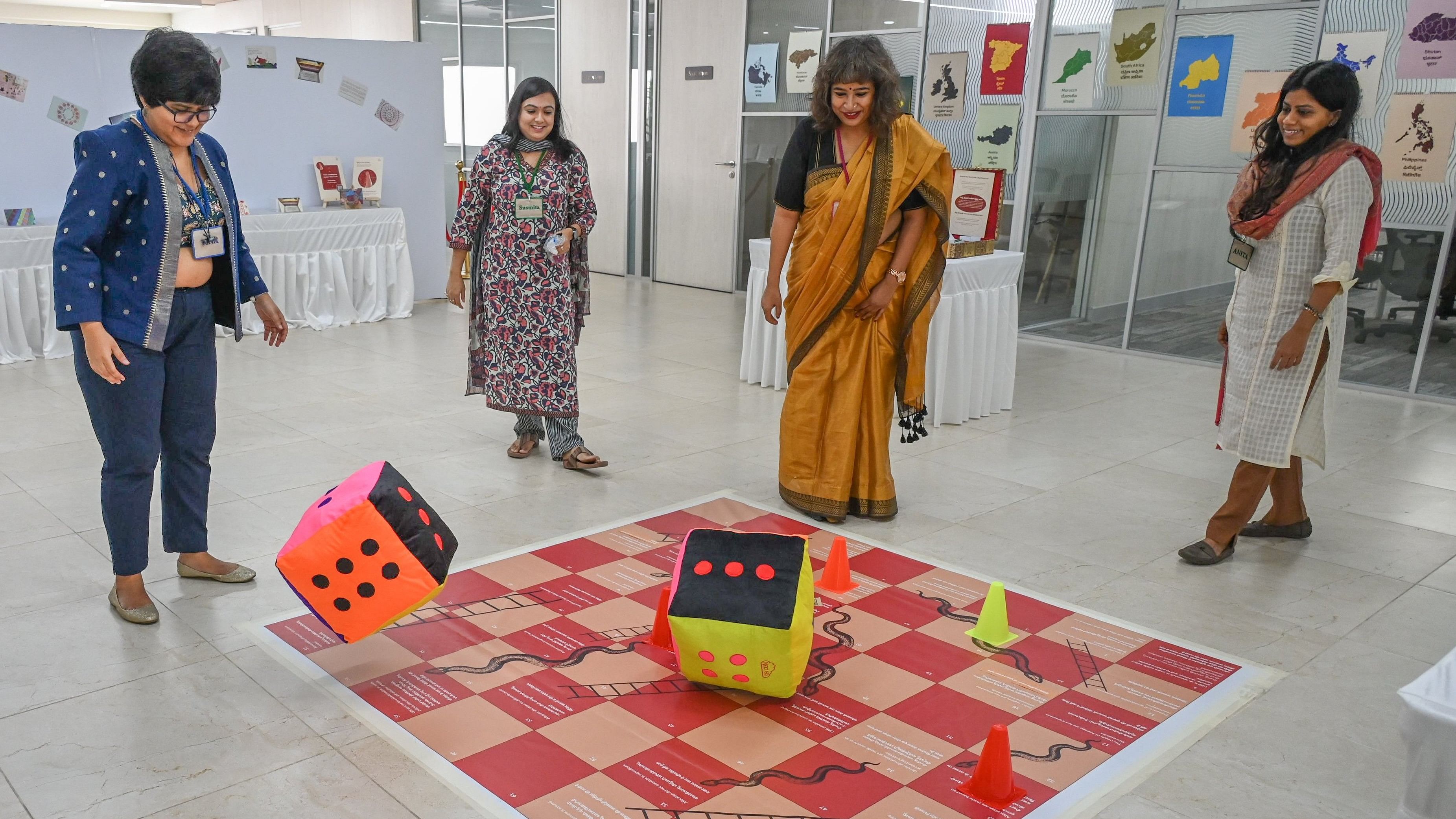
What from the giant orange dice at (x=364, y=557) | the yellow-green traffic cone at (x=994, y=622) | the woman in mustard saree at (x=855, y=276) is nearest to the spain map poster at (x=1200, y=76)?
the woman in mustard saree at (x=855, y=276)

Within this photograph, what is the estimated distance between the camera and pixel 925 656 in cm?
273

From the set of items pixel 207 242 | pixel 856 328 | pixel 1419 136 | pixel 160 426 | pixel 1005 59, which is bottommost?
pixel 160 426

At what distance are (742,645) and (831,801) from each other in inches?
15.2

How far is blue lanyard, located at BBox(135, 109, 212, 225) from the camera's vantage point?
261cm

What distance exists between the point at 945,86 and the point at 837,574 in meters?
5.39

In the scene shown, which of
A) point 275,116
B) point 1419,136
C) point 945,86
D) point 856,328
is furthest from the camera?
point 945,86

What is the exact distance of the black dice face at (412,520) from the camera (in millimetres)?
2467

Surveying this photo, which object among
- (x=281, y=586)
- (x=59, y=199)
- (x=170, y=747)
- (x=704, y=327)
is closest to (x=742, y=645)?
(x=170, y=747)

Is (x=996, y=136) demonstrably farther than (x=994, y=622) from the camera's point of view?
Yes

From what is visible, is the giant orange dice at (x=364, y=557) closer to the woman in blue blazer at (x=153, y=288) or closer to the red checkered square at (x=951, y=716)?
the woman in blue blazer at (x=153, y=288)

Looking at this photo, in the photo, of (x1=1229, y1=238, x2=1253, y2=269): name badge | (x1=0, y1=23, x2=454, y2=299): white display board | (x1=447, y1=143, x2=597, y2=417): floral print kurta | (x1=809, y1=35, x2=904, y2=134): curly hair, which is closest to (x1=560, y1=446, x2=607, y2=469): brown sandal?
(x1=447, y1=143, x2=597, y2=417): floral print kurta

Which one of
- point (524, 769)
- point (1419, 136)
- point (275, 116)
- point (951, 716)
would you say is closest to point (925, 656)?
point (951, 716)

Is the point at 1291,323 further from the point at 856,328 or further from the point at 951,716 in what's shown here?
the point at 951,716

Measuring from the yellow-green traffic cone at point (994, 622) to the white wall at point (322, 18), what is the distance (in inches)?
383
